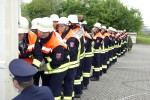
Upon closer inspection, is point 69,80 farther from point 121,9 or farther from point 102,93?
point 121,9

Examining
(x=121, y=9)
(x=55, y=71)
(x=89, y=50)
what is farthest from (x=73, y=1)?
(x=55, y=71)

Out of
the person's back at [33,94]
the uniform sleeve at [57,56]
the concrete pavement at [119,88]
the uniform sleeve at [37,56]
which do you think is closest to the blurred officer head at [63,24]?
the uniform sleeve at [57,56]

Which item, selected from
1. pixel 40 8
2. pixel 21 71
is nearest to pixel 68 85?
pixel 21 71

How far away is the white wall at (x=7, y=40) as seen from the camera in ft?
10.9

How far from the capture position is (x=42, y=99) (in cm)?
296

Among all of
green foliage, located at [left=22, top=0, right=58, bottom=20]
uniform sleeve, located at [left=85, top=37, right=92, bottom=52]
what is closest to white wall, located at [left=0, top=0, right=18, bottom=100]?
uniform sleeve, located at [left=85, top=37, right=92, bottom=52]

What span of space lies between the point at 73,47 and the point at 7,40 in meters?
3.91

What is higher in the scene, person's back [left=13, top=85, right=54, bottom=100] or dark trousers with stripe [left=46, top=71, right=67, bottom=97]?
person's back [left=13, top=85, right=54, bottom=100]

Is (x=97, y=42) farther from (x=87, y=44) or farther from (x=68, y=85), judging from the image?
(x=68, y=85)

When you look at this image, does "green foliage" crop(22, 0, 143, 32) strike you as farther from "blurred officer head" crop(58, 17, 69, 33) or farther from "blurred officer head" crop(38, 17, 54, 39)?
"blurred officer head" crop(38, 17, 54, 39)

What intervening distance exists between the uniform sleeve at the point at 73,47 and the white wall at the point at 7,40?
12.2ft

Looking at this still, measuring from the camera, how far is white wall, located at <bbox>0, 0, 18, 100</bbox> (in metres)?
3.32

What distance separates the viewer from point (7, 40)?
132 inches

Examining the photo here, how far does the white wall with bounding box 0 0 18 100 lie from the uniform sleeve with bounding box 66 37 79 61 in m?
3.72
